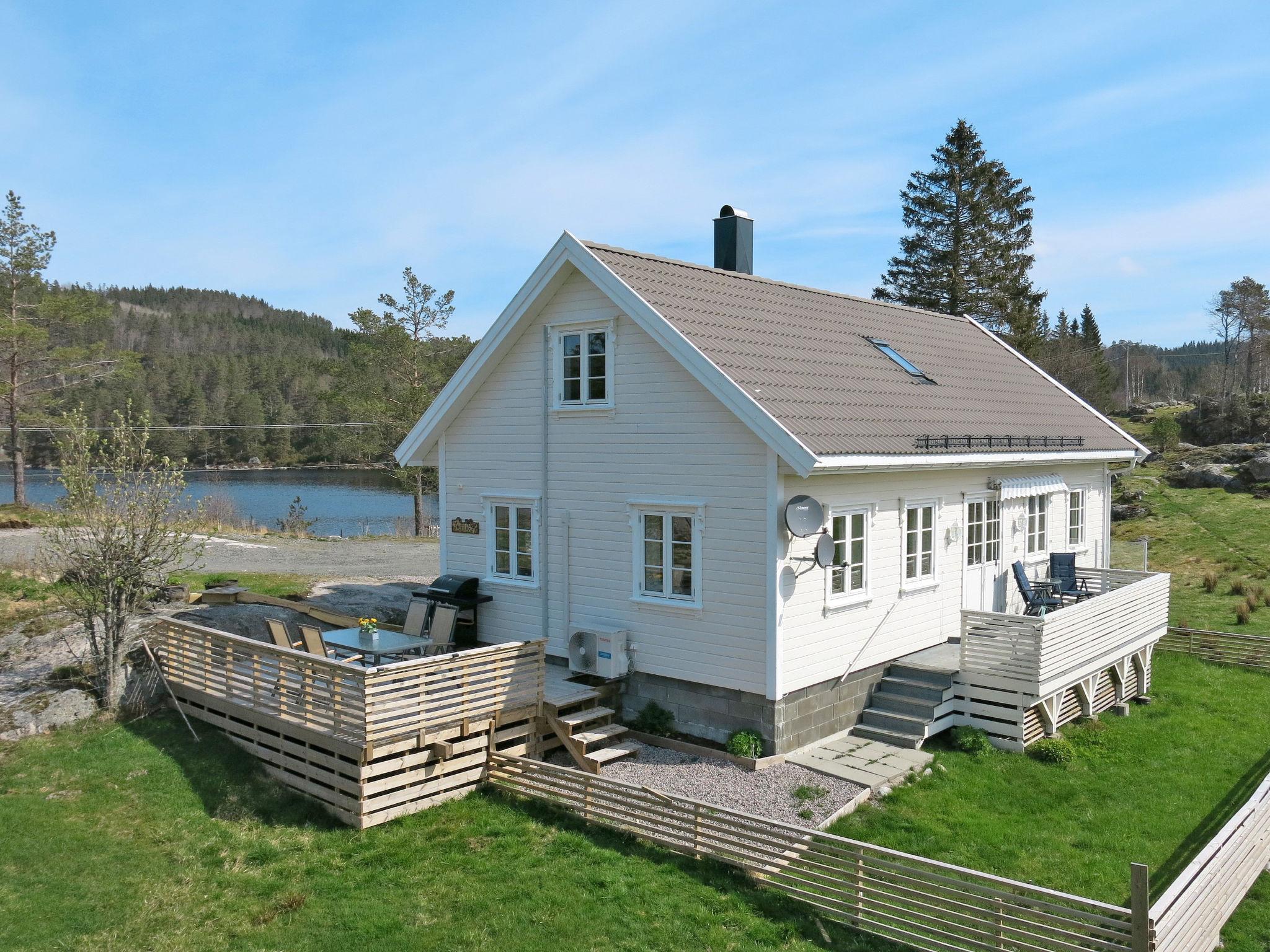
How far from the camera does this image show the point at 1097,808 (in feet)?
35.0

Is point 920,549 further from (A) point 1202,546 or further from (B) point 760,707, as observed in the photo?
(A) point 1202,546

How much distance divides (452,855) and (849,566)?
19.6 ft

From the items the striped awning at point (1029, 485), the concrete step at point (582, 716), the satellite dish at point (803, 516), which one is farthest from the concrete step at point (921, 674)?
the concrete step at point (582, 716)

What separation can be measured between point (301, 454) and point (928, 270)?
6052 cm

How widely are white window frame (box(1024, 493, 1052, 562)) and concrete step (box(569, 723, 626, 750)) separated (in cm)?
815

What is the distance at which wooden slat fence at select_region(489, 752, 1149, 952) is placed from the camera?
23.4 feet

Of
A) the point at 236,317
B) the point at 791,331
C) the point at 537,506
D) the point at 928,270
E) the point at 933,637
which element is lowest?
the point at 933,637

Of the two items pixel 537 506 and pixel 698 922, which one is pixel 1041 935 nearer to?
pixel 698 922

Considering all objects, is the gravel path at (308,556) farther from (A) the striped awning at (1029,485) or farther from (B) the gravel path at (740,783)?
(A) the striped awning at (1029,485)

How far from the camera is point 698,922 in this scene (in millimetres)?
8055

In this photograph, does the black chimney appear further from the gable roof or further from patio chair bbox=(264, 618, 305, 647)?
patio chair bbox=(264, 618, 305, 647)

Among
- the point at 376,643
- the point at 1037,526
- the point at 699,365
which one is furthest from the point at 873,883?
the point at 1037,526

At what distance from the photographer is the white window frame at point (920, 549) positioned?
42.8 ft

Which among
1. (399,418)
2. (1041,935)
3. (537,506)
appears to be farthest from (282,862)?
(399,418)
